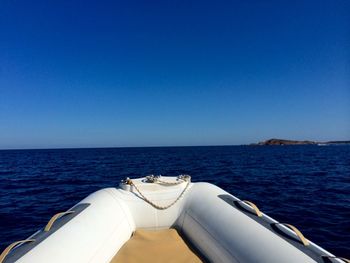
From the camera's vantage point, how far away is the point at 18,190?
1223 cm

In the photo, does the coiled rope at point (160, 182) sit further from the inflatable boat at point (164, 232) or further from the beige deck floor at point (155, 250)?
the beige deck floor at point (155, 250)

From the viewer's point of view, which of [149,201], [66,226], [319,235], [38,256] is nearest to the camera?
[38,256]

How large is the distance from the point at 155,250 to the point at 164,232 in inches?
24.0

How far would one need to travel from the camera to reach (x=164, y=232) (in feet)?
12.2

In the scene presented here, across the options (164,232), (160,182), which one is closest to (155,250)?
(164,232)

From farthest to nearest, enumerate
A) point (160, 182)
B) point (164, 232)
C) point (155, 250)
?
1. point (160, 182)
2. point (164, 232)
3. point (155, 250)

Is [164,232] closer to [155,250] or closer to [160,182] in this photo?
[155,250]

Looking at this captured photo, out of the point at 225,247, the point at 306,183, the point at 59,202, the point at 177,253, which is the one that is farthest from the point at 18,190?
the point at 306,183

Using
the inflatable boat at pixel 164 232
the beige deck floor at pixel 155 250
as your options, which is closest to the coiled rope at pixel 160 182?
the inflatable boat at pixel 164 232

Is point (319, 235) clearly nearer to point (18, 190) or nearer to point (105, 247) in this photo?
point (105, 247)

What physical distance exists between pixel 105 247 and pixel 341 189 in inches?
461

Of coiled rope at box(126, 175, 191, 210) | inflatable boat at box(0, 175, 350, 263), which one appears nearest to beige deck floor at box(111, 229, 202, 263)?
inflatable boat at box(0, 175, 350, 263)

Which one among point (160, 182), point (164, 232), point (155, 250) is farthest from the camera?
point (160, 182)

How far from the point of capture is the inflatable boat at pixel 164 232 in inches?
84.4
